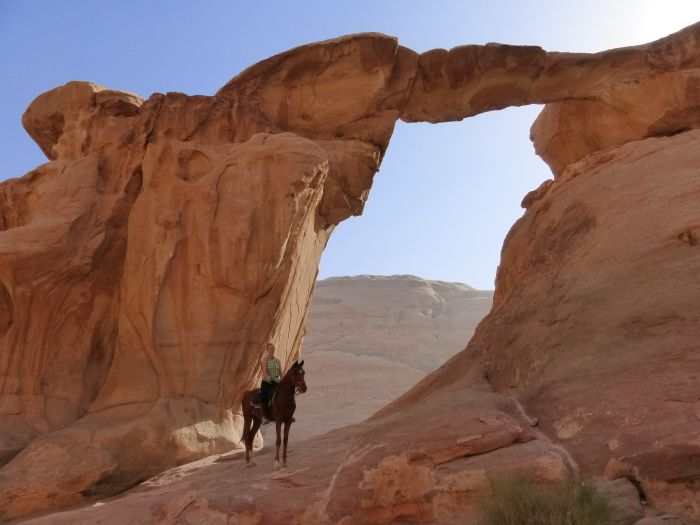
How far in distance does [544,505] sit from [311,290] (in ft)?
38.5

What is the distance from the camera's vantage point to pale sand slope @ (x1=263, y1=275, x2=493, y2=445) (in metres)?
39.2

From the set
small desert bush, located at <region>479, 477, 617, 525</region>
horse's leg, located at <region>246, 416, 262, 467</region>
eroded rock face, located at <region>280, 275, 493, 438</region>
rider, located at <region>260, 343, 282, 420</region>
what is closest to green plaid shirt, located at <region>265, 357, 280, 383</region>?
rider, located at <region>260, 343, 282, 420</region>

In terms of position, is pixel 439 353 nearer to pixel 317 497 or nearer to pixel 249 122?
pixel 249 122

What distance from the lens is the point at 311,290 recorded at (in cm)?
1702

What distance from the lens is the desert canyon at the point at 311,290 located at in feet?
22.9

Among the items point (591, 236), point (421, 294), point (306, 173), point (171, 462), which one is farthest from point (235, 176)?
point (421, 294)

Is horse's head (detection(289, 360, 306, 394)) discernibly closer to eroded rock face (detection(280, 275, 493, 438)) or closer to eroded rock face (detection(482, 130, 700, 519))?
eroded rock face (detection(482, 130, 700, 519))

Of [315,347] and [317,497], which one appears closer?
[317,497]

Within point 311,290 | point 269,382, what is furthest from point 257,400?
point 311,290

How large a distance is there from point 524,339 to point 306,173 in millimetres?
5997

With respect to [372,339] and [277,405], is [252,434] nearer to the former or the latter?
[277,405]

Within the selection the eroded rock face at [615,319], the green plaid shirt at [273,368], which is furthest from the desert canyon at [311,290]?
the green plaid shirt at [273,368]

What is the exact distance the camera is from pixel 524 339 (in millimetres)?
9594

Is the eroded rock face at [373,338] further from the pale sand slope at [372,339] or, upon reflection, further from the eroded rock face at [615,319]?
the eroded rock face at [615,319]
